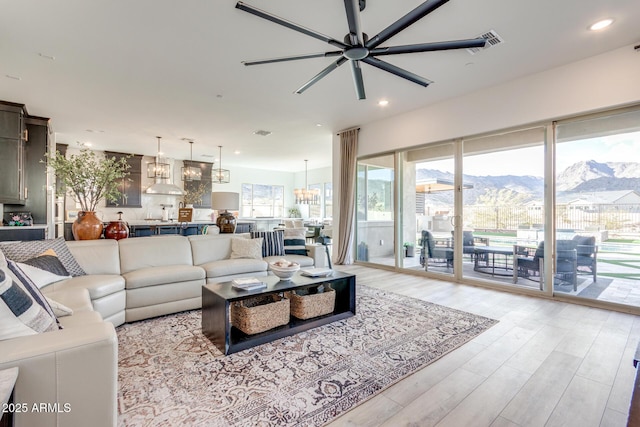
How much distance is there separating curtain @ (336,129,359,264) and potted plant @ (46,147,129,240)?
416cm

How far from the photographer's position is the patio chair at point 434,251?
5.15 meters

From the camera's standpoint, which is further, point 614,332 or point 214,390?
point 614,332

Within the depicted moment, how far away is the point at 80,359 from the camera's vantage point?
1.27 metres

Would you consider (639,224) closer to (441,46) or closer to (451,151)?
(451,151)

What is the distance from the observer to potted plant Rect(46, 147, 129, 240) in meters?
3.30

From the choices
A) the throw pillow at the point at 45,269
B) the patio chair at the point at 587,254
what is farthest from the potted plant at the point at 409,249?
the throw pillow at the point at 45,269

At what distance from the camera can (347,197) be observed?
21.3 feet

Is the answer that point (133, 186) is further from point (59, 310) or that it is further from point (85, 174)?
point (59, 310)

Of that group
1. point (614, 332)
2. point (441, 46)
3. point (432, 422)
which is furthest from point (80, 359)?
point (614, 332)

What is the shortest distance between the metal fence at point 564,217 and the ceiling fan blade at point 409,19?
3402 mm

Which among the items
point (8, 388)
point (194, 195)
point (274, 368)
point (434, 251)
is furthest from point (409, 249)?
point (194, 195)

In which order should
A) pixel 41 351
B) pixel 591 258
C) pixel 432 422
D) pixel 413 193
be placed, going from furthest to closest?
pixel 413 193, pixel 591 258, pixel 432 422, pixel 41 351

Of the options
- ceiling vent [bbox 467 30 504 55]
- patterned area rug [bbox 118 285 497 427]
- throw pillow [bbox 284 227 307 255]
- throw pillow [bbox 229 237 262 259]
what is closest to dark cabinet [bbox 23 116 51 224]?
throw pillow [bbox 229 237 262 259]

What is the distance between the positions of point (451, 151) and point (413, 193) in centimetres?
104
